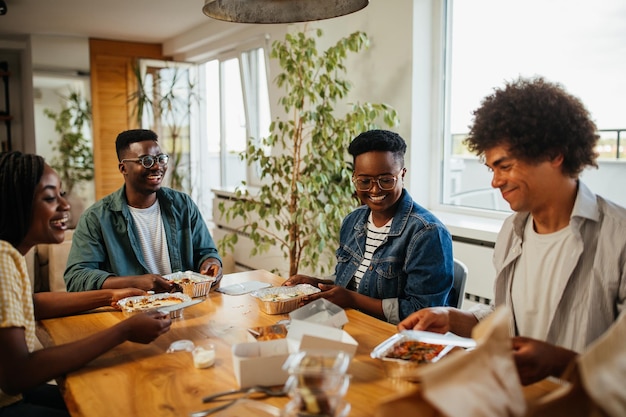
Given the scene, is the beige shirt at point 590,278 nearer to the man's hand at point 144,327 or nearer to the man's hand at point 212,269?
the man's hand at point 144,327

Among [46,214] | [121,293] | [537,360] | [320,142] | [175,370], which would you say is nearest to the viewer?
[537,360]

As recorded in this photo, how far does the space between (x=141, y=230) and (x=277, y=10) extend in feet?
3.71

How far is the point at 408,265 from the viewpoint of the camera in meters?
1.87

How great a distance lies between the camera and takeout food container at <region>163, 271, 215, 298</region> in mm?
2031

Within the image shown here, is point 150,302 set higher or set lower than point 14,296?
lower

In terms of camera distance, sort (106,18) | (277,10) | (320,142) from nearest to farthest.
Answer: (277,10), (320,142), (106,18)

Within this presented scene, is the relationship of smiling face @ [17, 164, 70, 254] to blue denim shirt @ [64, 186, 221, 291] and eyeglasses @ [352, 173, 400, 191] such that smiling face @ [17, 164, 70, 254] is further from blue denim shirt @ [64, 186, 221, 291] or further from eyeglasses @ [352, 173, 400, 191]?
eyeglasses @ [352, 173, 400, 191]

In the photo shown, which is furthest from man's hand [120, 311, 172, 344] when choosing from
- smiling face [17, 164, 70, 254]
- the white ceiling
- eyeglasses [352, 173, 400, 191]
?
the white ceiling

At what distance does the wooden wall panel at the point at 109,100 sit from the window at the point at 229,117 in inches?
35.3

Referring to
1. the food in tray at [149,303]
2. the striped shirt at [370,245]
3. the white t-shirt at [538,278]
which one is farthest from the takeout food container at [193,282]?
the white t-shirt at [538,278]

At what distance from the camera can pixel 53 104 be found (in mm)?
6426

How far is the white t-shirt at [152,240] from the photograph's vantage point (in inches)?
93.0

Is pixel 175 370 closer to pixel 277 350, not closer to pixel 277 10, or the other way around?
pixel 277 350

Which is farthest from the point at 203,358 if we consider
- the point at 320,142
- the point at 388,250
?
the point at 320,142
